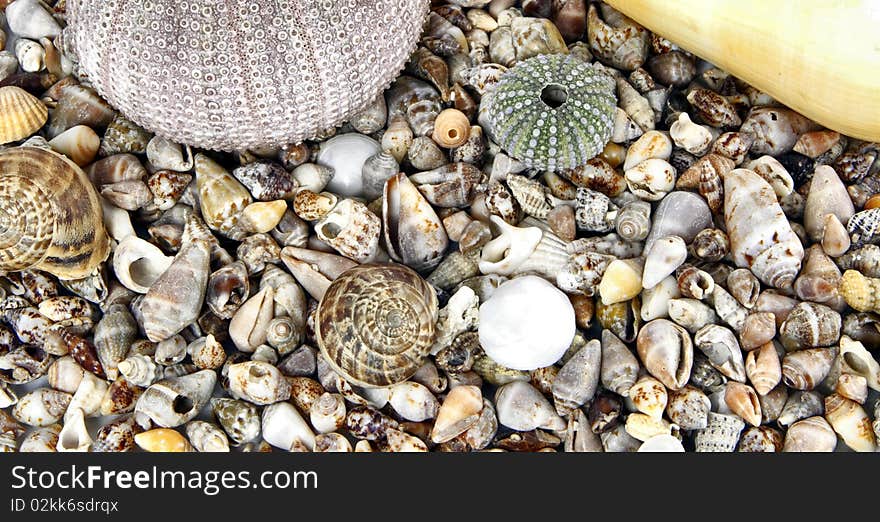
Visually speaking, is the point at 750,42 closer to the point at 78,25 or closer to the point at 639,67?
the point at 639,67

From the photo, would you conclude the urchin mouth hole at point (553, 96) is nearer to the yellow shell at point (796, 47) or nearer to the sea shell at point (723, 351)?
the yellow shell at point (796, 47)

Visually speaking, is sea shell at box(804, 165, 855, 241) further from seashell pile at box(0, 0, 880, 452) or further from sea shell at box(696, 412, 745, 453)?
sea shell at box(696, 412, 745, 453)

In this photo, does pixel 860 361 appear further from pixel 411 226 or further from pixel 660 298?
pixel 411 226

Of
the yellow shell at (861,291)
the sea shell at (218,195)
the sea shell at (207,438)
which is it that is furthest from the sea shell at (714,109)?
the sea shell at (207,438)

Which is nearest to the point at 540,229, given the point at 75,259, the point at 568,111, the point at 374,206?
the point at 568,111

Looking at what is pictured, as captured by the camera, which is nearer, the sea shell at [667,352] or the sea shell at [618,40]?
the sea shell at [667,352]

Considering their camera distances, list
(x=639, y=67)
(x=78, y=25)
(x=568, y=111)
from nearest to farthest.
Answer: (x=78, y=25)
(x=568, y=111)
(x=639, y=67)

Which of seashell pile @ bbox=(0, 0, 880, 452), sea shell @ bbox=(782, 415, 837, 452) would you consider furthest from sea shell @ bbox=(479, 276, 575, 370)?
sea shell @ bbox=(782, 415, 837, 452)
